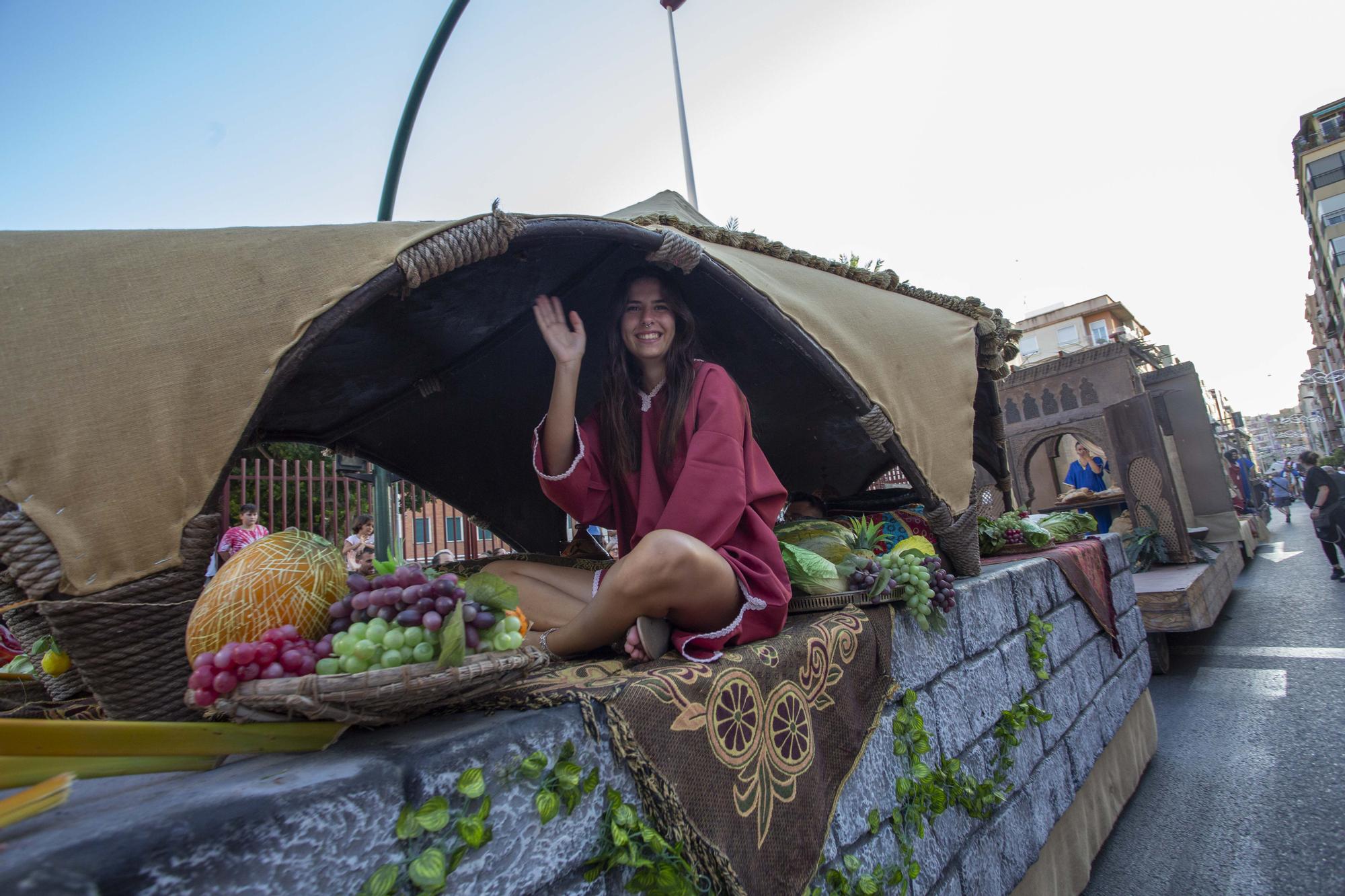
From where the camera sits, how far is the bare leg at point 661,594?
1778mm

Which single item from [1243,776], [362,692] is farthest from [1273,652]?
[362,692]

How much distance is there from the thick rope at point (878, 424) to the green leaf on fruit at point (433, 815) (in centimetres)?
198

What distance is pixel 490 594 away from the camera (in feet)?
4.24

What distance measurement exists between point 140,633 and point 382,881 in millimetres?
694

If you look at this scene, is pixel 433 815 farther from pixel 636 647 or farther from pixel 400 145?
pixel 400 145

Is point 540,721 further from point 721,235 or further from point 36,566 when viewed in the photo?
point 721,235

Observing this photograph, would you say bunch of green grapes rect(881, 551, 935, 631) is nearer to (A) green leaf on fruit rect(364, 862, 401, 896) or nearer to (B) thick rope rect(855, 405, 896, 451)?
(B) thick rope rect(855, 405, 896, 451)

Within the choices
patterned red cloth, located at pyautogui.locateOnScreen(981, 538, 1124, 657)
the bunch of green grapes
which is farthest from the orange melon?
patterned red cloth, located at pyautogui.locateOnScreen(981, 538, 1124, 657)

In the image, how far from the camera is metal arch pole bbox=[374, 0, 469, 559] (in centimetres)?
505

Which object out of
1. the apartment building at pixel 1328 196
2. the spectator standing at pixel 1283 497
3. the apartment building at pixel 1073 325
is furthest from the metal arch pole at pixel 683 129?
the apartment building at pixel 1328 196

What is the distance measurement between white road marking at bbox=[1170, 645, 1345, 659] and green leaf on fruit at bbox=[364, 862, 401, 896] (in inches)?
299

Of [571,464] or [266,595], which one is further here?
[571,464]

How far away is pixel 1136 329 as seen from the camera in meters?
48.1

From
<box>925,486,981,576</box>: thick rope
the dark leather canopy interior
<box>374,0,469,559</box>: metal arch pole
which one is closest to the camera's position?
the dark leather canopy interior
